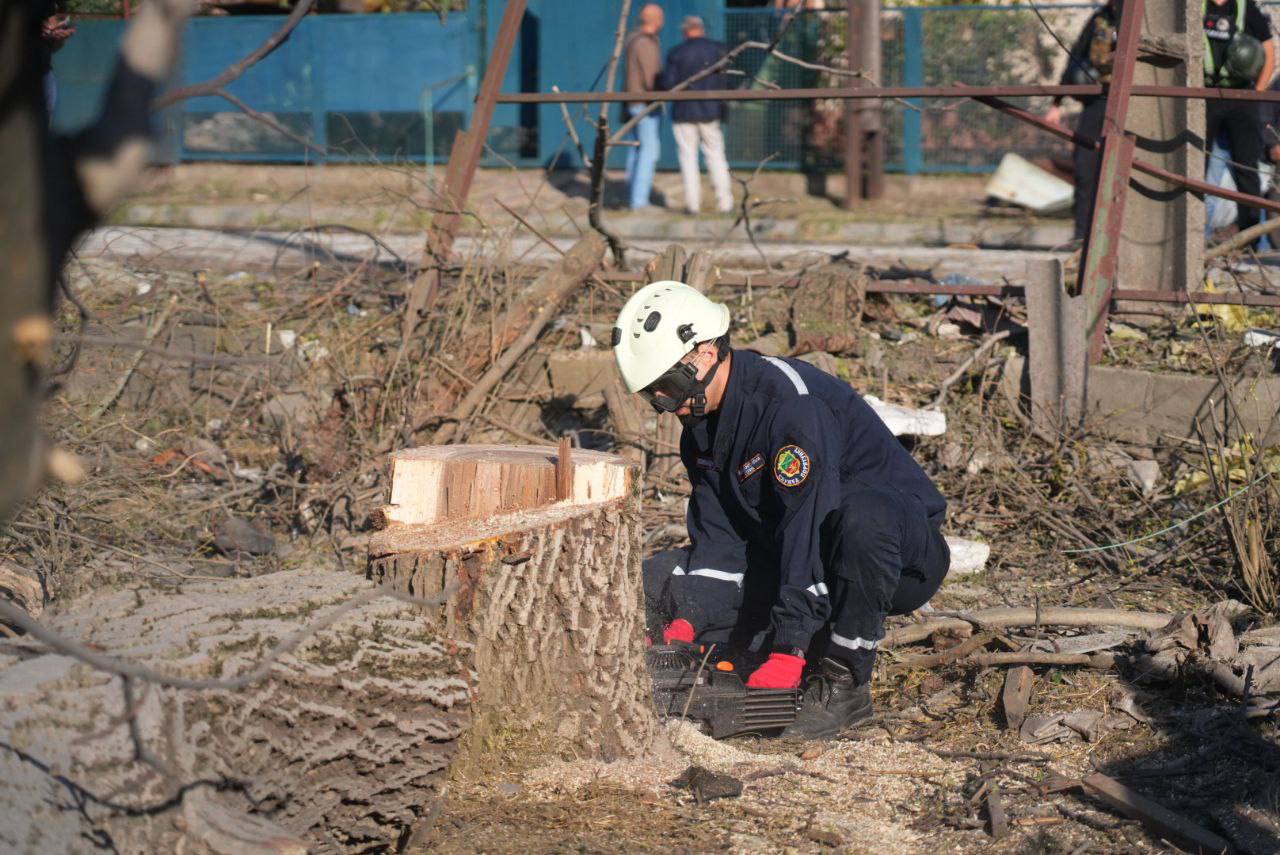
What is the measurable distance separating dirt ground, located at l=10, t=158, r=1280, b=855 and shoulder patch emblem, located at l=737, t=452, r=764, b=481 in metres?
0.85

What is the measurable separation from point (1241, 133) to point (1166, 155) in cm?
184

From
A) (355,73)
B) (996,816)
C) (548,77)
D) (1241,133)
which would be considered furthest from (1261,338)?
(355,73)

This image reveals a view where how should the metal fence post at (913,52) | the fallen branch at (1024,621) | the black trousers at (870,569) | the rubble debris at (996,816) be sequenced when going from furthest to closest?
the metal fence post at (913,52) < the fallen branch at (1024,621) < the black trousers at (870,569) < the rubble debris at (996,816)

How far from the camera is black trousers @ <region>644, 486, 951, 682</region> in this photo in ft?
14.0

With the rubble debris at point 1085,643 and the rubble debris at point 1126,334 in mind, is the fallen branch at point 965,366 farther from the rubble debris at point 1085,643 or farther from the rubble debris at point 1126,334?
the rubble debris at point 1085,643

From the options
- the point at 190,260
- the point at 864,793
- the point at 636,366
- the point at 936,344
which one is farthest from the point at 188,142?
the point at 864,793

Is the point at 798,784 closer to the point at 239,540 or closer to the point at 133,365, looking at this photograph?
the point at 239,540

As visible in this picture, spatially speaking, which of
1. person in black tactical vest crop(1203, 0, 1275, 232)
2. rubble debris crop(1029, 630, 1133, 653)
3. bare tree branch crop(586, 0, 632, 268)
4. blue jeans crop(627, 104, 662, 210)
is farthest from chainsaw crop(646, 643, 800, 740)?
blue jeans crop(627, 104, 662, 210)

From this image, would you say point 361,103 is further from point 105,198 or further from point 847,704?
point 105,198

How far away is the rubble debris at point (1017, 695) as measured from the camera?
14.0ft

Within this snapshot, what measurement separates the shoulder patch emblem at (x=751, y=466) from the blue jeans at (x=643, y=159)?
32.8 ft

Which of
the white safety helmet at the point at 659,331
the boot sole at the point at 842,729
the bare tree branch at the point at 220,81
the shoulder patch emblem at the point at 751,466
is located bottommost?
the boot sole at the point at 842,729

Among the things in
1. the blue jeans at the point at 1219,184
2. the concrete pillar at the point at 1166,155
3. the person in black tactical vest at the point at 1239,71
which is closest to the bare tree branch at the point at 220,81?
the concrete pillar at the point at 1166,155

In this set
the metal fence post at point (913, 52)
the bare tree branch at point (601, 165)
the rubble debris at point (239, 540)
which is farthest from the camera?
the metal fence post at point (913, 52)
